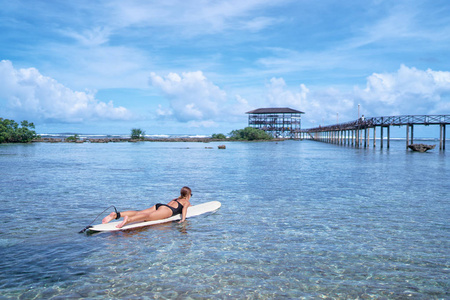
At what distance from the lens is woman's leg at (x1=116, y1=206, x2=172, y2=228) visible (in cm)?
1124

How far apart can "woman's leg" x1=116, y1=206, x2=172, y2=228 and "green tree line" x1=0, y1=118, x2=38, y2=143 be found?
338ft

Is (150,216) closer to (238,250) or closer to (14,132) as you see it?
(238,250)

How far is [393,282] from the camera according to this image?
7.55 m

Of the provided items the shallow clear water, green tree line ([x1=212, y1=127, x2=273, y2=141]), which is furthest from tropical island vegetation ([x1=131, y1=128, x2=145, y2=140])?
the shallow clear water

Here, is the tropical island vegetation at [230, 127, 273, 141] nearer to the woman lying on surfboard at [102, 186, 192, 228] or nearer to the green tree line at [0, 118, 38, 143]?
the green tree line at [0, 118, 38, 143]

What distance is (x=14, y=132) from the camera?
100125 mm

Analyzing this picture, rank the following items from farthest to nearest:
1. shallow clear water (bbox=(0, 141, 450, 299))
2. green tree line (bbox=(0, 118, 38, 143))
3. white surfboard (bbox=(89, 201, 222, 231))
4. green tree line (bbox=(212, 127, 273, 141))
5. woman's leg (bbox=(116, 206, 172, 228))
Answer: green tree line (bbox=(212, 127, 273, 141)) → green tree line (bbox=(0, 118, 38, 143)) → woman's leg (bbox=(116, 206, 172, 228)) → white surfboard (bbox=(89, 201, 222, 231)) → shallow clear water (bbox=(0, 141, 450, 299))

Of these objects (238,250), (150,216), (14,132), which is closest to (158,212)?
(150,216)

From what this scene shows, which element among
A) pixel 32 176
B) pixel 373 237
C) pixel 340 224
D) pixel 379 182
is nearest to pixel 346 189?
pixel 379 182

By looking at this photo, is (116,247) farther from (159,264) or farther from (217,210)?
(217,210)

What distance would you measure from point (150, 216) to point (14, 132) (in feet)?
348

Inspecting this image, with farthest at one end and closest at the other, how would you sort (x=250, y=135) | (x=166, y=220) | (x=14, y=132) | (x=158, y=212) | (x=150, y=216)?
(x=250, y=135) → (x=14, y=132) → (x=166, y=220) → (x=158, y=212) → (x=150, y=216)

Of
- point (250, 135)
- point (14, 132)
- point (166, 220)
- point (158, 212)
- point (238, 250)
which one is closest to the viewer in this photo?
point (238, 250)

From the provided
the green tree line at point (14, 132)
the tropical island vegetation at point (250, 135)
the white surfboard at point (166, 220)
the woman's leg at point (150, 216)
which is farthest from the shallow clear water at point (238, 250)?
the tropical island vegetation at point (250, 135)
